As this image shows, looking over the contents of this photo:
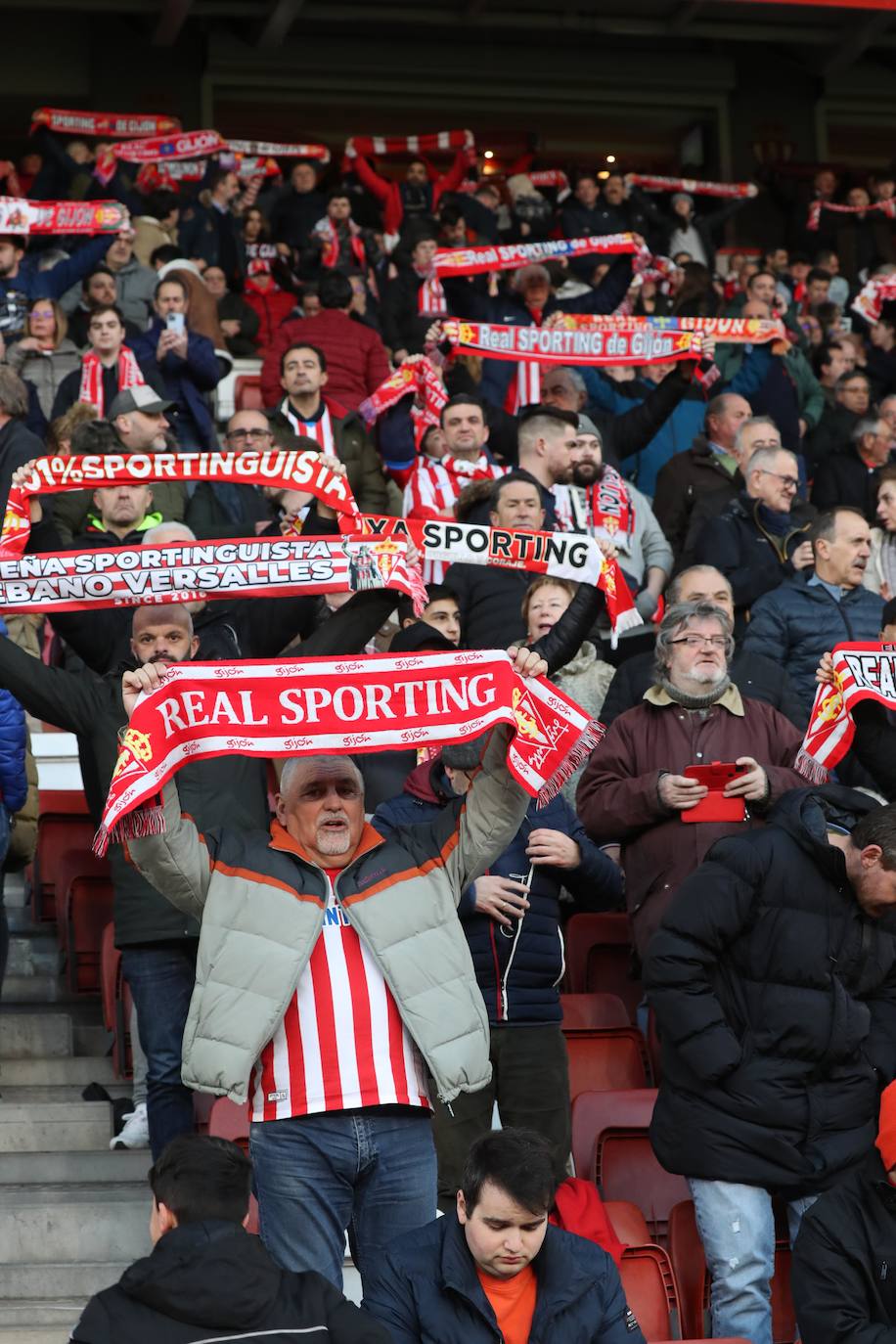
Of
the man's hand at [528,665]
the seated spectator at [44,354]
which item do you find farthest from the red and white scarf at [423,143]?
the man's hand at [528,665]

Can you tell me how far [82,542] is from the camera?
7.27 m

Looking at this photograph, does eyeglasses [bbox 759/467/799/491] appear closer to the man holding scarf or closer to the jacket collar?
the jacket collar

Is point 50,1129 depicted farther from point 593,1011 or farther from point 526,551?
point 526,551

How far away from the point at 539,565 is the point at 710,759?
2.77 feet

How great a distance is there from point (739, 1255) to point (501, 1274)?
36.7 inches

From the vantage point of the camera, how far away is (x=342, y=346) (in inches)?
493

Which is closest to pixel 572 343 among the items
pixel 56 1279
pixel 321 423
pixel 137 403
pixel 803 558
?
pixel 321 423

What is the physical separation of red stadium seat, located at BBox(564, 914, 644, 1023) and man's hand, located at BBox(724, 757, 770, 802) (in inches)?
47.8

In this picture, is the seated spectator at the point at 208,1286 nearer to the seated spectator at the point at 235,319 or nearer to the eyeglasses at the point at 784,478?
the eyeglasses at the point at 784,478

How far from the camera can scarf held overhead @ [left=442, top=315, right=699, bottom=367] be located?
1052 centimetres

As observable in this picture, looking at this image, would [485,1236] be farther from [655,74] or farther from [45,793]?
[655,74]

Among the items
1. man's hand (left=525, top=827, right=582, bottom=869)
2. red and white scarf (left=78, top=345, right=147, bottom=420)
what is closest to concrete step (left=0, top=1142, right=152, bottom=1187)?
man's hand (left=525, top=827, right=582, bottom=869)

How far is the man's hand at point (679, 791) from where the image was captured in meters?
6.05

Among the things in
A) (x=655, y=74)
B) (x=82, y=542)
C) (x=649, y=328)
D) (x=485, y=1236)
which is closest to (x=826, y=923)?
(x=485, y=1236)
